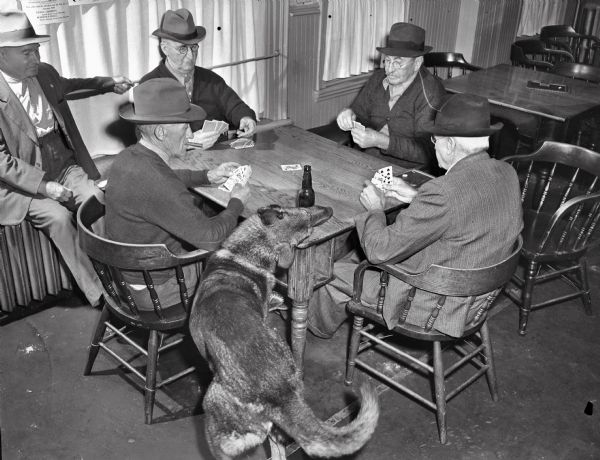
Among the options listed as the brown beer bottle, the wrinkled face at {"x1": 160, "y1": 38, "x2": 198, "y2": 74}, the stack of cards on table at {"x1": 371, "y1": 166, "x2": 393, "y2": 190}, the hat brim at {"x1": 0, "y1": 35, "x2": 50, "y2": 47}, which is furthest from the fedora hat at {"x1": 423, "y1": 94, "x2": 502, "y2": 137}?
the hat brim at {"x1": 0, "y1": 35, "x2": 50, "y2": 47}

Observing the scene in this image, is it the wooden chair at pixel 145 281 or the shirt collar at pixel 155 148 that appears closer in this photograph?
the wooden chair at pixel 145 281

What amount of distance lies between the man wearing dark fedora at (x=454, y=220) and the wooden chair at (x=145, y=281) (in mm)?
910

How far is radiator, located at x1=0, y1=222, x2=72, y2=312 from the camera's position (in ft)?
12.8

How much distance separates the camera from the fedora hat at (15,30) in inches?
148

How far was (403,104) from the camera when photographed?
4.59m

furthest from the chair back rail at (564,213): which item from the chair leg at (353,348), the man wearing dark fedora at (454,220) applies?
the chair leg at (353,348)

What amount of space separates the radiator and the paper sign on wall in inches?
56.4

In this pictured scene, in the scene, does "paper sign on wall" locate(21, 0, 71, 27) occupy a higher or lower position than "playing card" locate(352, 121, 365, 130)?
higher

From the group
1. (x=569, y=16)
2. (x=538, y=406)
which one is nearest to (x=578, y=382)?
(x=538, y=406)

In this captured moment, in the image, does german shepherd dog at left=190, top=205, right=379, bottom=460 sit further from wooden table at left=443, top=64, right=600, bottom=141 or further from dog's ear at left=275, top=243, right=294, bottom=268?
wooden table at left=443, top=64, right=600, bottom=141

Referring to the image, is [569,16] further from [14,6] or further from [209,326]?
[209,326]

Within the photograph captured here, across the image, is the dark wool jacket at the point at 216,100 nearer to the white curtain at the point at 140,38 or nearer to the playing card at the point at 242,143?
the white curtain at the point at 140,38

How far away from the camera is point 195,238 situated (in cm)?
302

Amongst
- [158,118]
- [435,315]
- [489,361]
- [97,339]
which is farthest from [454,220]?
[97,339]
